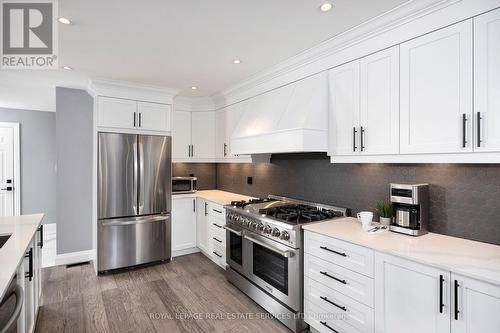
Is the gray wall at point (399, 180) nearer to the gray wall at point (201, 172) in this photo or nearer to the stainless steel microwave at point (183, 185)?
the stainless steel microwave at point (183, 185)

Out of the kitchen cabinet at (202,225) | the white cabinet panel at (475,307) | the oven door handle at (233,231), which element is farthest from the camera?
the kitchen cabinet at (202,225)

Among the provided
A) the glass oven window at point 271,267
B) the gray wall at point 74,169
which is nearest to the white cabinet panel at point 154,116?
the gray wall at point 74,169

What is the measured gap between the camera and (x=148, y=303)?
2842 mm

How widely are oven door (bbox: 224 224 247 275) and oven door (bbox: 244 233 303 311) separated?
0.37 ft

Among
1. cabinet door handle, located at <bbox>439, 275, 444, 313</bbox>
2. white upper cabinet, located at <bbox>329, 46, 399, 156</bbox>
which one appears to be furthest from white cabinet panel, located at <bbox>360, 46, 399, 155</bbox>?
cabinet door handle, located at <bbox>439, 275, 444, 313</bbox>

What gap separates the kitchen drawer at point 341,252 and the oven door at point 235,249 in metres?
0.95

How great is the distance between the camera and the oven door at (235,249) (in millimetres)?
3032

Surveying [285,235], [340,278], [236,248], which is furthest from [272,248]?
[236,248]

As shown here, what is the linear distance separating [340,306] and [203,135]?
11.2 feet

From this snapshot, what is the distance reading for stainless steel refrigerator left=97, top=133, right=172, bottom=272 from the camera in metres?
3.54

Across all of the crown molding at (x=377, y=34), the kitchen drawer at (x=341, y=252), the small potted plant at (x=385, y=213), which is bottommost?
the kitchen drawer at (x=341, y=252)

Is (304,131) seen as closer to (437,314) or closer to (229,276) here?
(437,314)

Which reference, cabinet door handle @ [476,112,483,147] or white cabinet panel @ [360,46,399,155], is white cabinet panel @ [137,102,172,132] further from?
cabinet door handle @ [476,112,483,147]

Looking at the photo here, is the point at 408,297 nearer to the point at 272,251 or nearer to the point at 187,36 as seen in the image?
the point at 272,251
